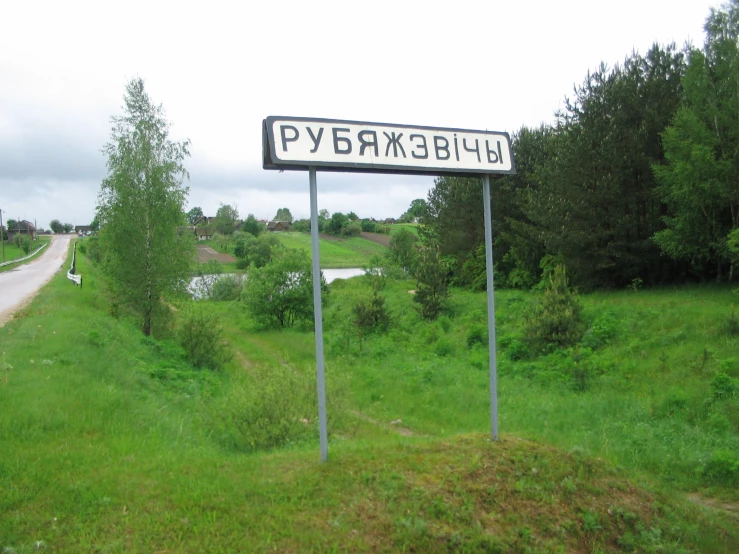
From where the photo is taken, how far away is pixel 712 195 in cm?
1841

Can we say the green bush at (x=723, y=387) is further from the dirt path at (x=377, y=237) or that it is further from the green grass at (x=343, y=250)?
the dirt path at (x=377, y=237)

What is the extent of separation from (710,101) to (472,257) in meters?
17.6

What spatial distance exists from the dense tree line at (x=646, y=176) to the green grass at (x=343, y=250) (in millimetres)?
33947

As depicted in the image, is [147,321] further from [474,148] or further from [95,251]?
[95,251]

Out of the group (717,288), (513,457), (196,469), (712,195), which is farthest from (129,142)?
(717,288)

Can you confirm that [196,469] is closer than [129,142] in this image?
Yes

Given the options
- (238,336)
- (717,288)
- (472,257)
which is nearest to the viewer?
(717,288)

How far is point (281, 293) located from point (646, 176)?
1920 centimetres

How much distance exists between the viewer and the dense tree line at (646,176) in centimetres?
1869

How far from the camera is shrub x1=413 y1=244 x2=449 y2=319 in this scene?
82.7 feet

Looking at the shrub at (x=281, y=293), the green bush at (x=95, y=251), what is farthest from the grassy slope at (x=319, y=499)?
the shrub at (x=281, y=293)

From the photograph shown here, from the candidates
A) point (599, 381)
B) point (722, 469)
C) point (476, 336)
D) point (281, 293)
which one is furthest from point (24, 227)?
point (722, 469)

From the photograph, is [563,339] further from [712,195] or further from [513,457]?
[513,457]

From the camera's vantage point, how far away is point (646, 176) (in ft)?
75.4
